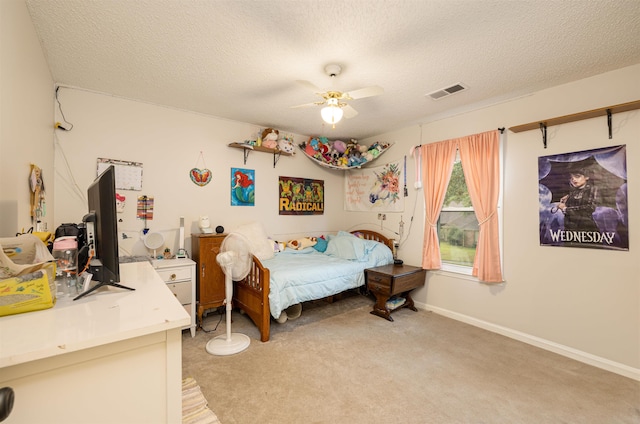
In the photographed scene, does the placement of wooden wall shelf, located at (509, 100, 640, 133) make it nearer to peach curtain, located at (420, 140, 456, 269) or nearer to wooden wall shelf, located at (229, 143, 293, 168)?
peach curtain, located at (420, 140, 456, 269)

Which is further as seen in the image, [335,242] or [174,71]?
[335,242]

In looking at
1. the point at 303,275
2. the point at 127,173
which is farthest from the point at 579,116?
the point at 127,173

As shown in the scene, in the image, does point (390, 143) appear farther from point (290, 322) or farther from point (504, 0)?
point (290, 322)

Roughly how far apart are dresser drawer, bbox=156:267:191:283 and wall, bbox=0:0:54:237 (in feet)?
3.70

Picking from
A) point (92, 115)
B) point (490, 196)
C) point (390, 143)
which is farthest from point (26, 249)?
point (390, 143)

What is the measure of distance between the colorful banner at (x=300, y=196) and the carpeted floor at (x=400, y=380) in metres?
1.83

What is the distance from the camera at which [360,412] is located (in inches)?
70.4

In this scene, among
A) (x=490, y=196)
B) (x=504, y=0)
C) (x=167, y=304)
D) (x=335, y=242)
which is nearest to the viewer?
(x=167, y=304)

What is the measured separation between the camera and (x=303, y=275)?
297 cm

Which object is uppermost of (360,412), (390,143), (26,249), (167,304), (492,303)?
(390,143)

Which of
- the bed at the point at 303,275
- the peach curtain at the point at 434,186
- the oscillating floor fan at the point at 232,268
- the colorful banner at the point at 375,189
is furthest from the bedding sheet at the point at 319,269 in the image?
the colorful banner at the point at 375,189

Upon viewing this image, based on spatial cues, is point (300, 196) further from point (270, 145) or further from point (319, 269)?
point (319, 269)

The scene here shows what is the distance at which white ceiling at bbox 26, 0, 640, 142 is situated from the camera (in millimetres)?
1673

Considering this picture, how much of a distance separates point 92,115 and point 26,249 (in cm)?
230
